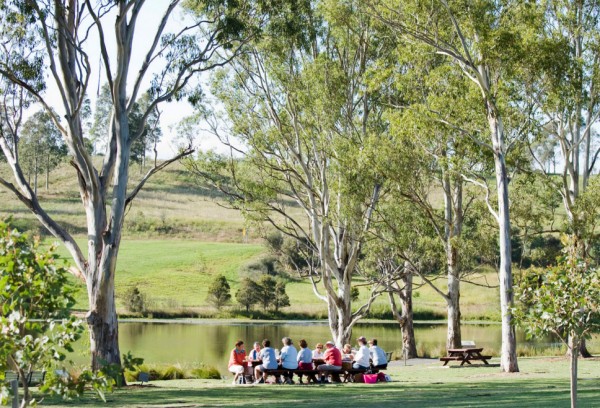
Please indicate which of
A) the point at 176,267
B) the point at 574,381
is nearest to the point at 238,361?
the point at 574,381

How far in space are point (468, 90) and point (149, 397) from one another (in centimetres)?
1351

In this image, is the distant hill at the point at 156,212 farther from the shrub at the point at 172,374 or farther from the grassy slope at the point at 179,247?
the shrub at the point at 172,374

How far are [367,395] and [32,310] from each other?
8250 mm

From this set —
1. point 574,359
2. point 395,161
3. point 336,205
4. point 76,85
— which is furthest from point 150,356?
point 574,359

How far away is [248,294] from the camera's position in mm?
49875

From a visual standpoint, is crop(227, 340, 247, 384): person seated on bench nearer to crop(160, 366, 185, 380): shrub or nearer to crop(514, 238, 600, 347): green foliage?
crop(160, 366, 185, 380): shrub

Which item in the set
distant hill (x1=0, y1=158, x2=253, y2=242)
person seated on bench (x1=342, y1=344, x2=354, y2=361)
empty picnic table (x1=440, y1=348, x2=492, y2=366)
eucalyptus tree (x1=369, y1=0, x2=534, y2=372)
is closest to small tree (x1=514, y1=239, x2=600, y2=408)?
person seated on bench (x1=342, y1=344, x2=354, y2=361)

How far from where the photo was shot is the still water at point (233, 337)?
30.1 meters

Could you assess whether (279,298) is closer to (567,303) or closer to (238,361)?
(238,361)

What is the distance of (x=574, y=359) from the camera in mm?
9688

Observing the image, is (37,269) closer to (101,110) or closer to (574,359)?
(574,359)

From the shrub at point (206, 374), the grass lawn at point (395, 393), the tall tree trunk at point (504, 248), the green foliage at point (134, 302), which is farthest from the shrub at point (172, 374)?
the green foliage at point (134, 302)

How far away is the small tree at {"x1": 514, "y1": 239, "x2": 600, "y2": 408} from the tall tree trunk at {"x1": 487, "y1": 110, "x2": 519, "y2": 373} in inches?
388

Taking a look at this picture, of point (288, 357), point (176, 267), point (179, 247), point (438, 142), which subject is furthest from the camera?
point (179, 247)
